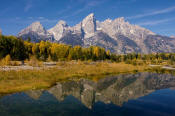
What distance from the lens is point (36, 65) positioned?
70062 millimetres

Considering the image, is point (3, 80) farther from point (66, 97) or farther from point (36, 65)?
point (36, 65)

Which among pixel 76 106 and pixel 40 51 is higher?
pixel 40 51

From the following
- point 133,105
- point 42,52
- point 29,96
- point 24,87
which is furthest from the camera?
point 42,52

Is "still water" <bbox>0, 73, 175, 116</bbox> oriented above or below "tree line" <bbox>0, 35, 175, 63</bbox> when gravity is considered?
below

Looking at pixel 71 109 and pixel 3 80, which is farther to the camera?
pixel 3 80

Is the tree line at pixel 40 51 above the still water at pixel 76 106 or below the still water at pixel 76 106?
above

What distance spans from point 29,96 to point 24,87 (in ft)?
17.8

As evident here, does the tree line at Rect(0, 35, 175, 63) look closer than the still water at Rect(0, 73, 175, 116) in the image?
No

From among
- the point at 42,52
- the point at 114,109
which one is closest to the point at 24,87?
the point at 114,109

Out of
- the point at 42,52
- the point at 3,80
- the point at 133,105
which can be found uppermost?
the point at 42,52

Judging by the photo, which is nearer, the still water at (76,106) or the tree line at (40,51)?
the still water at (76,106)

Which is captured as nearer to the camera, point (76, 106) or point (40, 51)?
point (76, 106)

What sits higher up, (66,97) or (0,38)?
(0,38)

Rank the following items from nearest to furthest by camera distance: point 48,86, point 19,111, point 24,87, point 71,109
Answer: point 19,111, point 71,109, point 24,87, point 48,86
